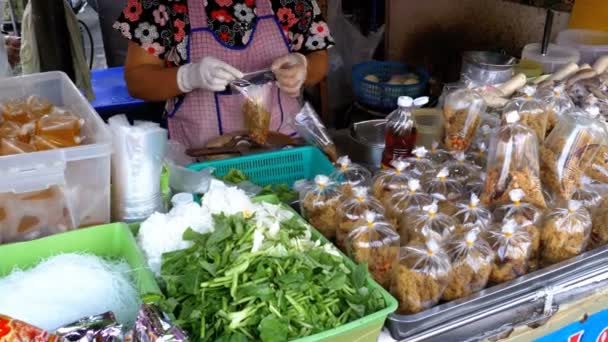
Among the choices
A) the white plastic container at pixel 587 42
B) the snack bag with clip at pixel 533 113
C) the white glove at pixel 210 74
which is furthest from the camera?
the white plastic container at pixel 587 42

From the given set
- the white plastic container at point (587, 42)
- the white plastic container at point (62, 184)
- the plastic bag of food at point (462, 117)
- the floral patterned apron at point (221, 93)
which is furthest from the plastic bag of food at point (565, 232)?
the white plastic container at point (587, 42)

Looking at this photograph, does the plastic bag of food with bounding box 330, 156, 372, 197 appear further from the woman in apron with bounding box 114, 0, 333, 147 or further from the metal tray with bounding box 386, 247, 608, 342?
the woman in apron with bounding box 114, 0, 333, 147

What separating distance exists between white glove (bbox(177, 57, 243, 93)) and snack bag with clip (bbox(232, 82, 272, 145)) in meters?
0.06

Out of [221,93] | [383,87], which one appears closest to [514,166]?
[221,93]

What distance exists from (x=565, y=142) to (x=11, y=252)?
1.46 m

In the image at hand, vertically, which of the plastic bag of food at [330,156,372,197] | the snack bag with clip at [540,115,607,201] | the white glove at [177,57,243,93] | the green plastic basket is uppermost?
the white glove at [177,57,243,93]

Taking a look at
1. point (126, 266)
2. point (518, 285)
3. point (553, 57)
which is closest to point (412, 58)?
point (553, 57)

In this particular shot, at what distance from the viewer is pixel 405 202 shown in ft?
4.78

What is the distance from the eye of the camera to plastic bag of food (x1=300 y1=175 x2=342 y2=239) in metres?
1.47

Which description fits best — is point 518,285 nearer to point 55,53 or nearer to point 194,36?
point 194,36

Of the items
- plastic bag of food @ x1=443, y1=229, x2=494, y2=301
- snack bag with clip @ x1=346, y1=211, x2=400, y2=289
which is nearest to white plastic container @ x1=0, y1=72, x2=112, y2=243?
snack bag with clip @ x1=346, y1=211, x2=400, y2=289

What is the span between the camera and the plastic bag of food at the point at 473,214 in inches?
54.7

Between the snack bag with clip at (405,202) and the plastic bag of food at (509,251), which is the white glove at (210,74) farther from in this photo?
the plastic bag of food at (509,251)

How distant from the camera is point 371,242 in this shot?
129 cm
